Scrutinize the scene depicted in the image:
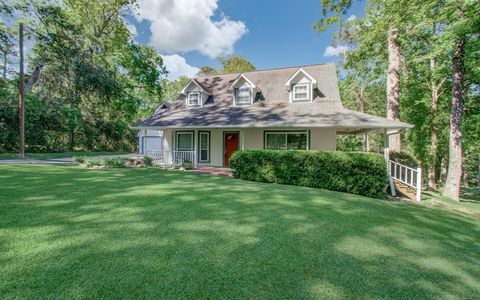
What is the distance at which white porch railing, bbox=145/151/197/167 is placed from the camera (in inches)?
558

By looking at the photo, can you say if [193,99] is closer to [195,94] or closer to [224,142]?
[195,94]

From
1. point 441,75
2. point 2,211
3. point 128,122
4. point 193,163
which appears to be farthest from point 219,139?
point 128,122

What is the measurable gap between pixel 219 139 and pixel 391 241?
1148cm

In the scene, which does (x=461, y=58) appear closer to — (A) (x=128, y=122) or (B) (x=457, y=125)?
(B) (x=457, y=125)

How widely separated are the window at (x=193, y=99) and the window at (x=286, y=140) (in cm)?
602

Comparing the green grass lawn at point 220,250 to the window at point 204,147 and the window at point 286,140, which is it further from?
the window at point 204,147

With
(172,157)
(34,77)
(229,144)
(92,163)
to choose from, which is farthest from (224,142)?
(34,77)

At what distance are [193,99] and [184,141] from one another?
3.40 m

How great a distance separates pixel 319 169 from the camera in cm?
916

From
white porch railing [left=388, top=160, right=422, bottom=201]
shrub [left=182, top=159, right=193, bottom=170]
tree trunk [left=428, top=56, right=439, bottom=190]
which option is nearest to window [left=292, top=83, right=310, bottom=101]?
white porch railing [left=388, top=160, right=422, bottom=201]

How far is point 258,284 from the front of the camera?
2.62m

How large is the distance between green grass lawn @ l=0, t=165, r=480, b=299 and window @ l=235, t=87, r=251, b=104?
1047 centimetres

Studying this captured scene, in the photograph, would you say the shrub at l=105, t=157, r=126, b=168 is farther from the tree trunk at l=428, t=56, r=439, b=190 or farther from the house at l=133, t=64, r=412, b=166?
the tree trunk at l=428, t=56, r=439, b=190

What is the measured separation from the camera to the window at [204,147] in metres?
14.8
